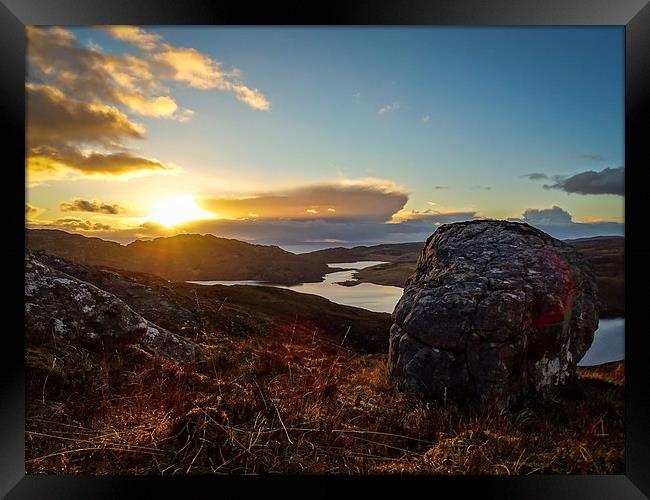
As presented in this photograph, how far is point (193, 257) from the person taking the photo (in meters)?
4.68

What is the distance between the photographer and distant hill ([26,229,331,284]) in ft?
14.9

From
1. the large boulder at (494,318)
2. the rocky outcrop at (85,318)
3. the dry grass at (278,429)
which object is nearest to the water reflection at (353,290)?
the large boulder at (494,318)

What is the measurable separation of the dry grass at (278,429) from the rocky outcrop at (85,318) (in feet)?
0.72

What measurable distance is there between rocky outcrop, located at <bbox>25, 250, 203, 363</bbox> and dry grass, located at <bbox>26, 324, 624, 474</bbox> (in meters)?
0.22

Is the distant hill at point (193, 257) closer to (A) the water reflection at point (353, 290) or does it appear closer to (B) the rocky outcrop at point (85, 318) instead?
(A) the water reflection at point (353, 290)

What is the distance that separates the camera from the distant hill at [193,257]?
4.55m

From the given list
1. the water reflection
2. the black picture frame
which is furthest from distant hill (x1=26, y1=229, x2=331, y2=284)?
the black picture frame

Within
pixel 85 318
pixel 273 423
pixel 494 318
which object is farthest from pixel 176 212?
pixel 494 318

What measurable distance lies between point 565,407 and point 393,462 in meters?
1.80

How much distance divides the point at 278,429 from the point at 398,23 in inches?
157

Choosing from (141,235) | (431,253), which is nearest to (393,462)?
(431,253)

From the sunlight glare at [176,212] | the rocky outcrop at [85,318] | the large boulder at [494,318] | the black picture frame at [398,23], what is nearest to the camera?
the black picture frame at [398,23]

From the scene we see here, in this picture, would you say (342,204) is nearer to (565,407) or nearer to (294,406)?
(294,406)

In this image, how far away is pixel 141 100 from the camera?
423cm
